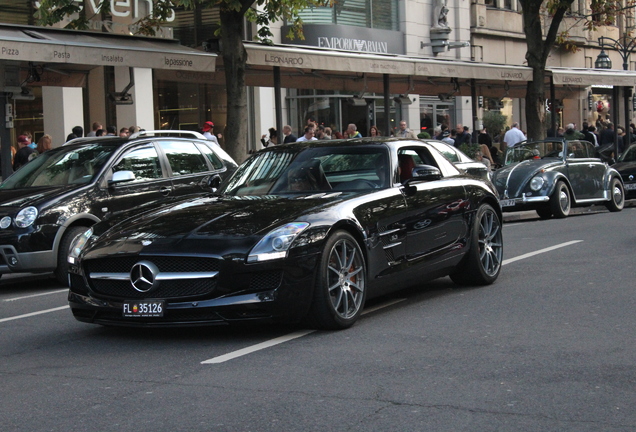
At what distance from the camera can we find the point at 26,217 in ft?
35.7

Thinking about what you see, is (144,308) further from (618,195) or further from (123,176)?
(618,195)

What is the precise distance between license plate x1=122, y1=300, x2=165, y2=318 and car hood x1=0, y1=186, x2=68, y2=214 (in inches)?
167

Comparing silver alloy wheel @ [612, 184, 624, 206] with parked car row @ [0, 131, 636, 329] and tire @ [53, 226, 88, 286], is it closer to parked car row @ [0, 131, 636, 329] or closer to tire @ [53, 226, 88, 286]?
parked car row @ [0, 131, 636, 329]

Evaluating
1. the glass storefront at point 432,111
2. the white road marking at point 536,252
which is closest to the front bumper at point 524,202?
the white road marking at point 536,252

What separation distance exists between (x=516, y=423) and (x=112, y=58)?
1198 cm

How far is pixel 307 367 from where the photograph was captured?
20.6 ft

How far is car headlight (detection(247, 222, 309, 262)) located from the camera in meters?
7.03

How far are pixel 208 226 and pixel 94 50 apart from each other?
28.7 ft

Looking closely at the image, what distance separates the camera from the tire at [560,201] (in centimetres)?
1980

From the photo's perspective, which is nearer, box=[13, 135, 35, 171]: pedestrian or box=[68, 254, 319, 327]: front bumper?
box=[68, 254, 319, 327]: front bumper

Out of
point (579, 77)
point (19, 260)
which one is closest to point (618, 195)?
point (579, 77)

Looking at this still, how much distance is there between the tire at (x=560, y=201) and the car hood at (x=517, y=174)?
1.55 feet

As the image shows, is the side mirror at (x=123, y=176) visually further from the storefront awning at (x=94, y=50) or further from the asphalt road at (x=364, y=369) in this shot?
the storefront awning at (x=94, y=50)

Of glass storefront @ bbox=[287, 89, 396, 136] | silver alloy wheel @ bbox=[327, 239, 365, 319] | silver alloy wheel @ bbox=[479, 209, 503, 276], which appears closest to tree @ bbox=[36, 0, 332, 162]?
silver alloy wheel @ bbox=[479, 209, 503, 276]
